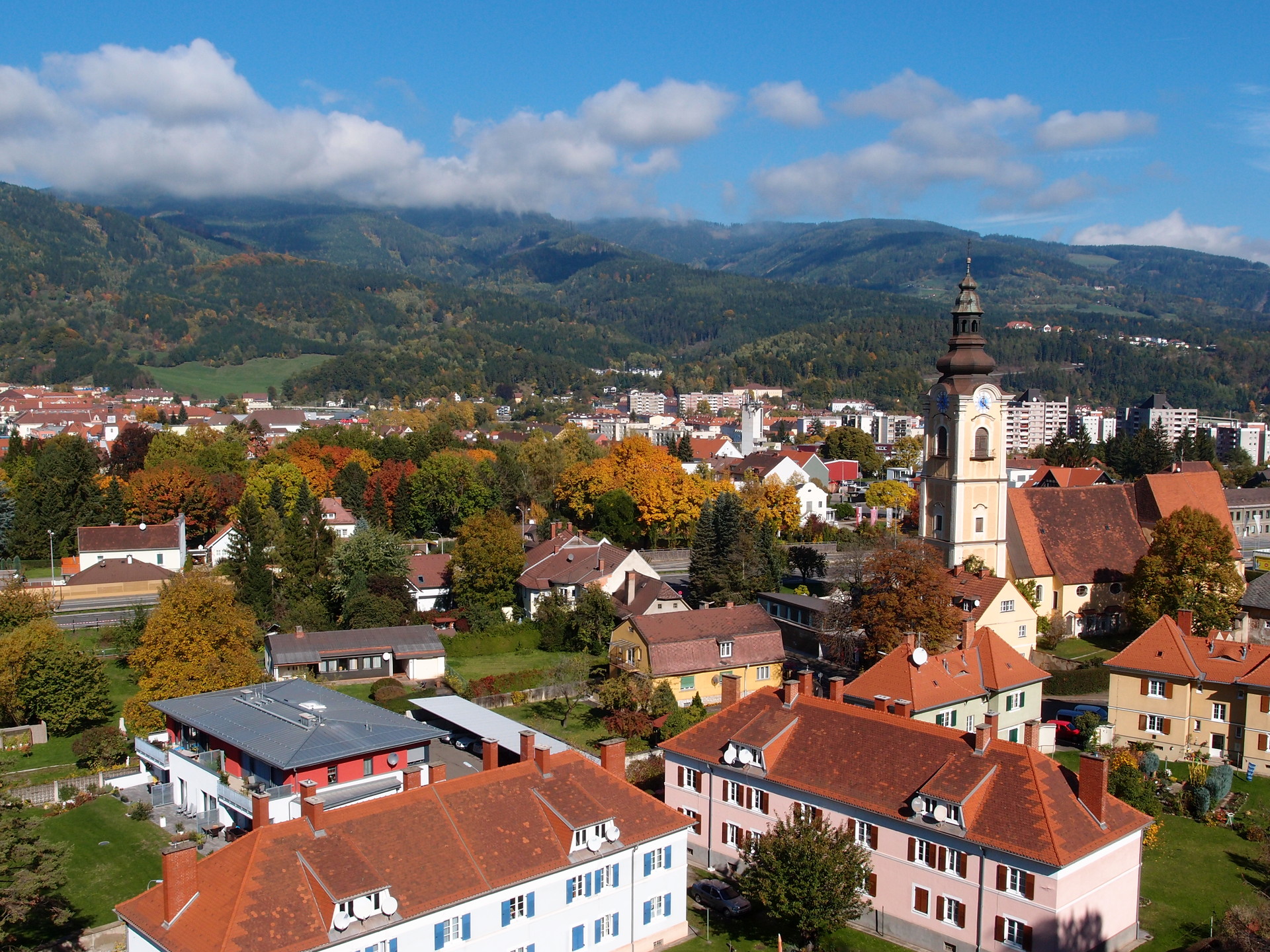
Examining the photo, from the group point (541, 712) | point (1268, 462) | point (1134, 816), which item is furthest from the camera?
point (1268, 462)

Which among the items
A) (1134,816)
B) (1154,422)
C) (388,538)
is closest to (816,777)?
→ (1134,816)

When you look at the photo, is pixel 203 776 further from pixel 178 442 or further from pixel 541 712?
pixel 178 442

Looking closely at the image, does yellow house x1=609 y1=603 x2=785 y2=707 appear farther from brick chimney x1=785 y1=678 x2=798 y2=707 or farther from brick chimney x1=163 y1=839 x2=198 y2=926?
brick chimney x1=163 y1=839 x2=198 y2=926

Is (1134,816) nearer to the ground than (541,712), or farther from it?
farther from it

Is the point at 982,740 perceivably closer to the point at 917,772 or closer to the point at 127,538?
the point at 917,772

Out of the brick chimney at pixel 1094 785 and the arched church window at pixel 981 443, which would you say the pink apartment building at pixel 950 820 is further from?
the arched church window at pixel 981 443

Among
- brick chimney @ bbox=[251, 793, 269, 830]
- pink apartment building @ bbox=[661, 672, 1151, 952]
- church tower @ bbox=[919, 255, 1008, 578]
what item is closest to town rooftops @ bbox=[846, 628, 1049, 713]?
pink apartment building @ bbox=[661, 672, 1151, 952]

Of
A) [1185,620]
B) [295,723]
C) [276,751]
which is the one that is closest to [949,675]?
[1185,620]

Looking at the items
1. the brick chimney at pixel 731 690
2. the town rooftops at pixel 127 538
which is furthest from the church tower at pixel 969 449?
the town rooftops at pixel 127 538
